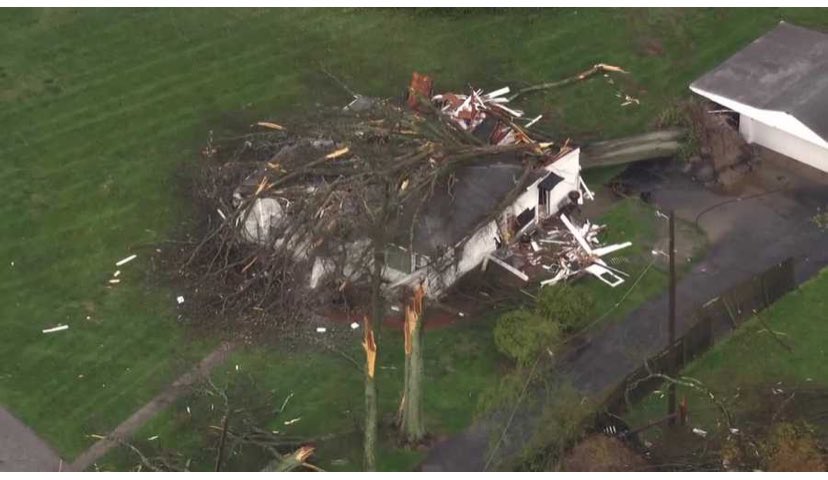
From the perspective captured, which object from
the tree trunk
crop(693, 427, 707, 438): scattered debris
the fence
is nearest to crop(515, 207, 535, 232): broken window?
the fence

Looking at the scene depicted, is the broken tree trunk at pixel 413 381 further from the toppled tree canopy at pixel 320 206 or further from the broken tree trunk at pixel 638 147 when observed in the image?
the broken tree trunk at pixel 638 147

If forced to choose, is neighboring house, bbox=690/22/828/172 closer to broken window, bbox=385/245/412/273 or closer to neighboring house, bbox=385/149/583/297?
neighboring house, bbox=385/149/583/297

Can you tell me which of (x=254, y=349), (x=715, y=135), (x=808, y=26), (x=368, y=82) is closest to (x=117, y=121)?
(x=368, y=82)

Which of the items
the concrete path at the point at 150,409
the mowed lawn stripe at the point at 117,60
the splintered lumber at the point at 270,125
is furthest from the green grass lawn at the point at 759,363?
the mowed lawn stripe at the point at 117,60

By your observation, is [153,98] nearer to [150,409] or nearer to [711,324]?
[150,409]

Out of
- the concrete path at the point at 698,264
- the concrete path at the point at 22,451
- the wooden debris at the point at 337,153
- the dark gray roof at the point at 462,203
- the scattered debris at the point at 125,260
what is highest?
the wooden debris at the point at 337,153

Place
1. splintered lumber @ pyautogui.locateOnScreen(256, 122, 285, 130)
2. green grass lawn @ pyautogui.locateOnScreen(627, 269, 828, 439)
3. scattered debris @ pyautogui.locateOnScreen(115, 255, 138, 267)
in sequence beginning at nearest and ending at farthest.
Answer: green grass lawn @ pyautogui.locateOnScreen(627, 269, 828, 439), scattered debris @ pyautogui.locateOnScreen(115, 255, 138, 267), splintered lumber @ pyautogui.locateOnScreen(256, 122, 285, 130)

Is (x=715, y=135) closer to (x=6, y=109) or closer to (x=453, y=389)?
(x=453, y=389)
